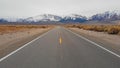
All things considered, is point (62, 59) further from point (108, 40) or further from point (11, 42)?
point (108, 40)

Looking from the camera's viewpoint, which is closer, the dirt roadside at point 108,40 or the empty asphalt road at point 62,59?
the empty asphalt road at point 62,59

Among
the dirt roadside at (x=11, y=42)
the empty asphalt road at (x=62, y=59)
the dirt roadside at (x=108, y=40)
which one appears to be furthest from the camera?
the dirt roadside at (x=108, y=40)

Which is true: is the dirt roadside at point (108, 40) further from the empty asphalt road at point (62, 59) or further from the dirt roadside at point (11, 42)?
the dirt roadside at point (11, 42)

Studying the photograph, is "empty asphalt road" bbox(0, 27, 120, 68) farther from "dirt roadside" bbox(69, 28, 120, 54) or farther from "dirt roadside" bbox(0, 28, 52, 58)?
"dirt roadside" bbox(69, 28, 120, 54)

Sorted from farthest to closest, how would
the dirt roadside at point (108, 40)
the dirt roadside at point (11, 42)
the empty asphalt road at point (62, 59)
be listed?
the dirt roadside at point (108, 40) → the dirt roadside at point (11, 42) → the empty asphalt road at point (62, 59)

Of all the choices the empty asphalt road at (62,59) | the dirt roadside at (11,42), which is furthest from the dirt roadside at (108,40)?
the dirt roadside at (11,42)

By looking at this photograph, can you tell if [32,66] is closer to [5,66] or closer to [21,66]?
[21,66]

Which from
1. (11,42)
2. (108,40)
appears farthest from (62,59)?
(108,40)

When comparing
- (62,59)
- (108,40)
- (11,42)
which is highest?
(62,59)

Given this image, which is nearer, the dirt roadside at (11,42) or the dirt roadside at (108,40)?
the dirt roadside at (11,42)

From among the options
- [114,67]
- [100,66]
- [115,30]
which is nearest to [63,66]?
[100,66]

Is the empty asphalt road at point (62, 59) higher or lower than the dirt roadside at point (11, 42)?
higher

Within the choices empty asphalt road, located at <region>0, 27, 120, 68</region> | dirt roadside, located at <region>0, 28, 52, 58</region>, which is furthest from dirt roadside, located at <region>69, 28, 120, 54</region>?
dirt roadside, located at <region>0, 28, 52, 58</region>

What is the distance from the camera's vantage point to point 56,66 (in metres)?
8.04
